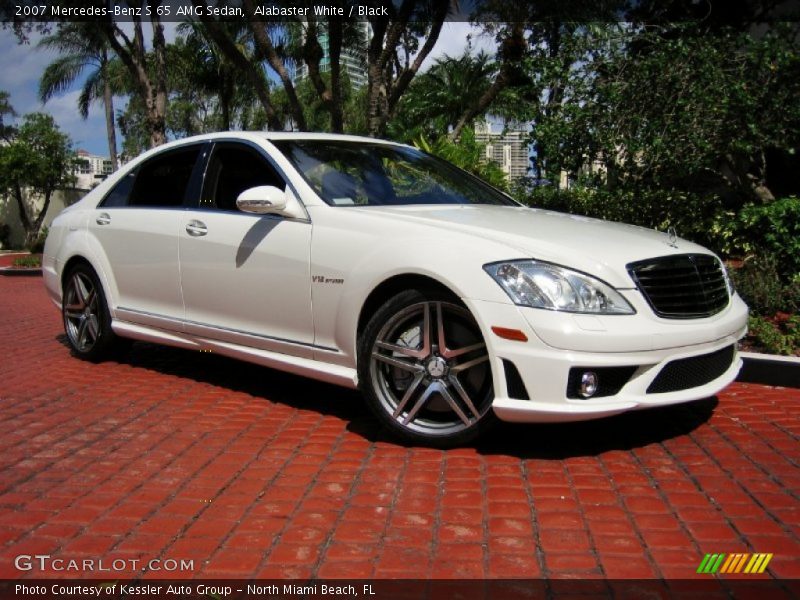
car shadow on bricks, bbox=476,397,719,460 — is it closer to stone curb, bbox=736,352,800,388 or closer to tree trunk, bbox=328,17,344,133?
stone curb, bbox=736,352,800,388

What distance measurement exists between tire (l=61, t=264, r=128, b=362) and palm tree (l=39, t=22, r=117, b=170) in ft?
49.9

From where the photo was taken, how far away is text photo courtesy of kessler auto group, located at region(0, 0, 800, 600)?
116 inches

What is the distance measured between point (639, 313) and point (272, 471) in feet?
6.21

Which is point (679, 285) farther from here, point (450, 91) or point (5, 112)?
point (5, 112)

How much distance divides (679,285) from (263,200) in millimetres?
2244

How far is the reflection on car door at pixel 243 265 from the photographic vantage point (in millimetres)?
4523

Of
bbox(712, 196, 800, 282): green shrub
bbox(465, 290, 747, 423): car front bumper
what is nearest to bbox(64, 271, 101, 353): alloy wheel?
bbox(465, 290, 747, 423): car front bumper

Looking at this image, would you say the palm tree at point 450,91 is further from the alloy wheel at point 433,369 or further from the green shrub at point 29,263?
the alloy wheel at point 433,369

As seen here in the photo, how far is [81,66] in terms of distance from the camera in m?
29.9

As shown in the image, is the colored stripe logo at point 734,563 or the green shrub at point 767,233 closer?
the colored stripe logo at point 734,563

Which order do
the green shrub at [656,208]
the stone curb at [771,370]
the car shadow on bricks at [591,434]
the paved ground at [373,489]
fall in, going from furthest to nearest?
1. the green shrub at [656,208]
2. the stone curb at [771,370]
3. the car shadow on bricks at [591,434]
4. the paved ground at [373,489]

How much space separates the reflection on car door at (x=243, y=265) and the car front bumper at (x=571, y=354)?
1209mm

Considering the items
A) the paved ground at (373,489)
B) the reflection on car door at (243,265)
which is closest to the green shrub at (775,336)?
the paved ground at (373,489)

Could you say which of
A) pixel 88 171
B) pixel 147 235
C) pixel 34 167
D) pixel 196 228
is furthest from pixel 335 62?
pixel 88 171
